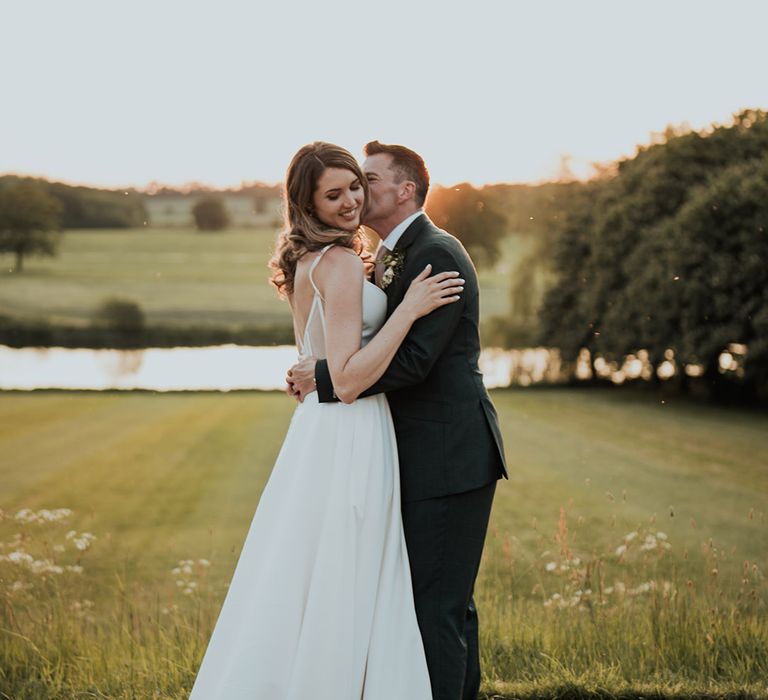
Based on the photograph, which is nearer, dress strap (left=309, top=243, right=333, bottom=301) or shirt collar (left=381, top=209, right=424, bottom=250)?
dress strap (left=309, top=243, right=333, bottom=301)

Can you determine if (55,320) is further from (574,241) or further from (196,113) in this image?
(574,241)

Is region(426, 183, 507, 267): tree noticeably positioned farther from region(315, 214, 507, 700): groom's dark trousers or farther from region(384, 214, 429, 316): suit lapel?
region(315, 214, 507, 700): groom's dark trousers

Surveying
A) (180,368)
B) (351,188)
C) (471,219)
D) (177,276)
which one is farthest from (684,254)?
(351,188)

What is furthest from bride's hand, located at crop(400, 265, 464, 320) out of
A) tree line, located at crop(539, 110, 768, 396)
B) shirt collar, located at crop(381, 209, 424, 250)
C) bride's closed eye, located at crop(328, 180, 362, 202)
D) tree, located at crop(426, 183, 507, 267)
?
tree line, located at crop(539, 110, 768, 396)

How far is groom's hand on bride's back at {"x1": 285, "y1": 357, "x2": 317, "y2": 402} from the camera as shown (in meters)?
2.79

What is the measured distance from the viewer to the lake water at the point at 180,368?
16.7 metres

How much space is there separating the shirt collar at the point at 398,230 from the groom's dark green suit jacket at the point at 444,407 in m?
0.07

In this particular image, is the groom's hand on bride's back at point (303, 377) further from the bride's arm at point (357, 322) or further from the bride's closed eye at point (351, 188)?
the bride's closed eye at point (351, 188)

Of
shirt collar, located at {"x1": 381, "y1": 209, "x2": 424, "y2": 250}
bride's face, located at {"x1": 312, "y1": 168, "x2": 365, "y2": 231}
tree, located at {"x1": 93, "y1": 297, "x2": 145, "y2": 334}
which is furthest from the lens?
tree, located at {"x1": 93, "y1": 297, "x2": 145, "y2": 334}

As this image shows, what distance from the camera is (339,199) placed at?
2760 mm

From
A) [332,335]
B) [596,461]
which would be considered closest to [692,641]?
[332,335]

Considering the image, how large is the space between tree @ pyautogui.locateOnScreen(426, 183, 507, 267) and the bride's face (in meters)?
7.37

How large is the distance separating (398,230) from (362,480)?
33.6 inches

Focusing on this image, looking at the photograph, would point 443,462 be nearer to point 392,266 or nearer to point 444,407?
point 444,407
